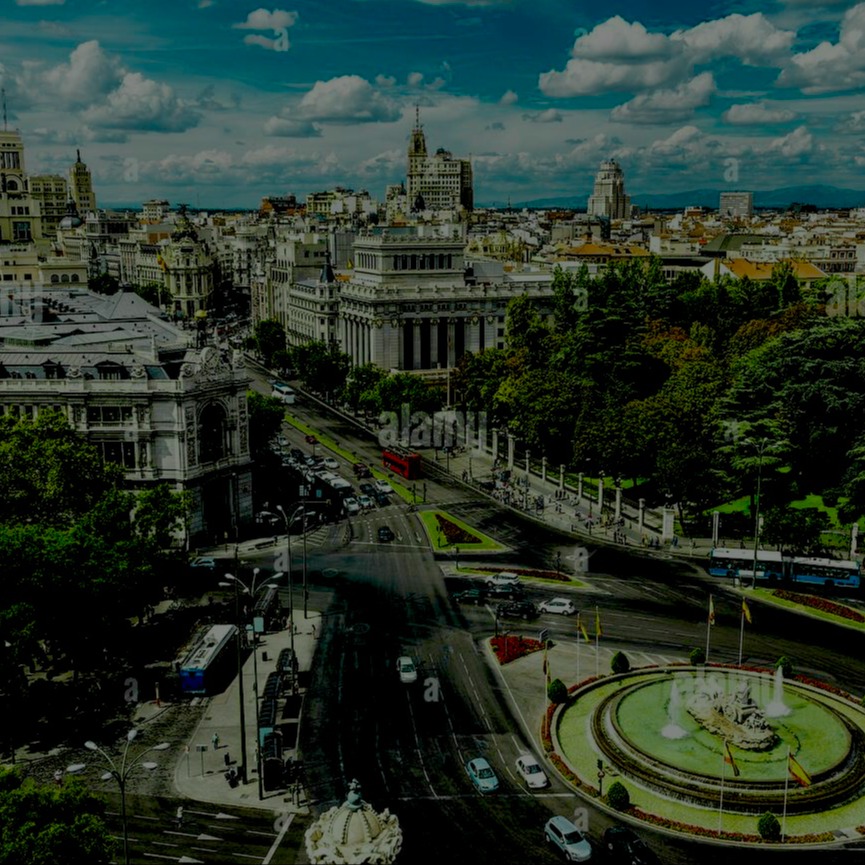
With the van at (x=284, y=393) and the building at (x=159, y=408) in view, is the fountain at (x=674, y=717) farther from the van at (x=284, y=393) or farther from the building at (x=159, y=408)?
the van at (x=284, y=393)

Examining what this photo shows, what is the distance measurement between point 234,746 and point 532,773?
15848 mm

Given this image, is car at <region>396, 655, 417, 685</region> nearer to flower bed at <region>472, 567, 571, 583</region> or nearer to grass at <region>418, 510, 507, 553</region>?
flower bed at <region>472, 567, 571, 583</region>

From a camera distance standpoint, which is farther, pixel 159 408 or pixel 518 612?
pixel 159 408

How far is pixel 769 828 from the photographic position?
139 ft

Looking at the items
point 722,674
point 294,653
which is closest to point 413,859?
point 294,653

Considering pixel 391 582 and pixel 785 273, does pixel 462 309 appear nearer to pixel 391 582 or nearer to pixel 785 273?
pixel 785 273

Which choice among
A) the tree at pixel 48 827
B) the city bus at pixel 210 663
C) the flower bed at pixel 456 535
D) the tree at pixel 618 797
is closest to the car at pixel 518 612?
the flower bed at pixel 456 535

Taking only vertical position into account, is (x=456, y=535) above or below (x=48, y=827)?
below

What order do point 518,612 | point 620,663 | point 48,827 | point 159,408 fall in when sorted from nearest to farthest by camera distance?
point 48,827 < point 620,663 < point 518,612 < point 159,408

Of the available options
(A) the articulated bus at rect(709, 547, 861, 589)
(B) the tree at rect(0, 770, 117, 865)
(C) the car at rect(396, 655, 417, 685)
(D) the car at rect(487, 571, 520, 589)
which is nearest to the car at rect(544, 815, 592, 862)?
(C) the car at rect(396, 655, 417, 685)

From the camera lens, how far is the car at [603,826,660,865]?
40594 millimetres

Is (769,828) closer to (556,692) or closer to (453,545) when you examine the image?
(556,692)

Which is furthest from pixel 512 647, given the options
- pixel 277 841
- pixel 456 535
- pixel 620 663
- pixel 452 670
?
pixel 456 535

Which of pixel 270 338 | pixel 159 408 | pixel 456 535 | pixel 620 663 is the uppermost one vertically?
pixel 159 408
